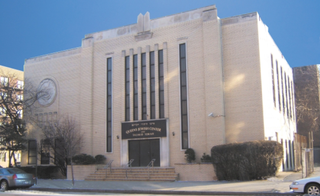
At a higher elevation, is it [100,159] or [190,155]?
[190,155]

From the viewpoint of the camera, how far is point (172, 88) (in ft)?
88.4

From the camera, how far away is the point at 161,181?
2309 centimetres

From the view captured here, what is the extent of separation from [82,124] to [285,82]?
21142 mm

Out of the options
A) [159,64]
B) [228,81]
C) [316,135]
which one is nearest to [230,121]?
[228,81]

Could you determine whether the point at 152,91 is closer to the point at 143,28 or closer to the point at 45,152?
the point at 143,28

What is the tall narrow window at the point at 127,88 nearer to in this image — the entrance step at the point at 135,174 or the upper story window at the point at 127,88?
the upper story window at the point at 127,88

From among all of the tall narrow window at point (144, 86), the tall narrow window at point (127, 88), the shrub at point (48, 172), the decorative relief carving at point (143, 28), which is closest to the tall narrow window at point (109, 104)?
the tall narrow window at point (127, 88)

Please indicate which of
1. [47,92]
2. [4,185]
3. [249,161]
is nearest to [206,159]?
[249,161]

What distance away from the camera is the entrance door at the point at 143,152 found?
2708 centimetres

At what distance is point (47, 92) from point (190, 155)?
54.6 ft

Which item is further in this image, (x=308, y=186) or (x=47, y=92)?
(x=47, y=92)

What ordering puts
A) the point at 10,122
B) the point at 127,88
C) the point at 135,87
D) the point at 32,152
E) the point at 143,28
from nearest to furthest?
the point at 135,87 < the point at 143,28 < the point at 127,88 < the point at 10,122 < the point at 32,152

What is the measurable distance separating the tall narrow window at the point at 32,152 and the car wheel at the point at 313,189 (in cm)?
2679

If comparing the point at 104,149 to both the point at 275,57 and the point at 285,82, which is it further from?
the point at 285,82
